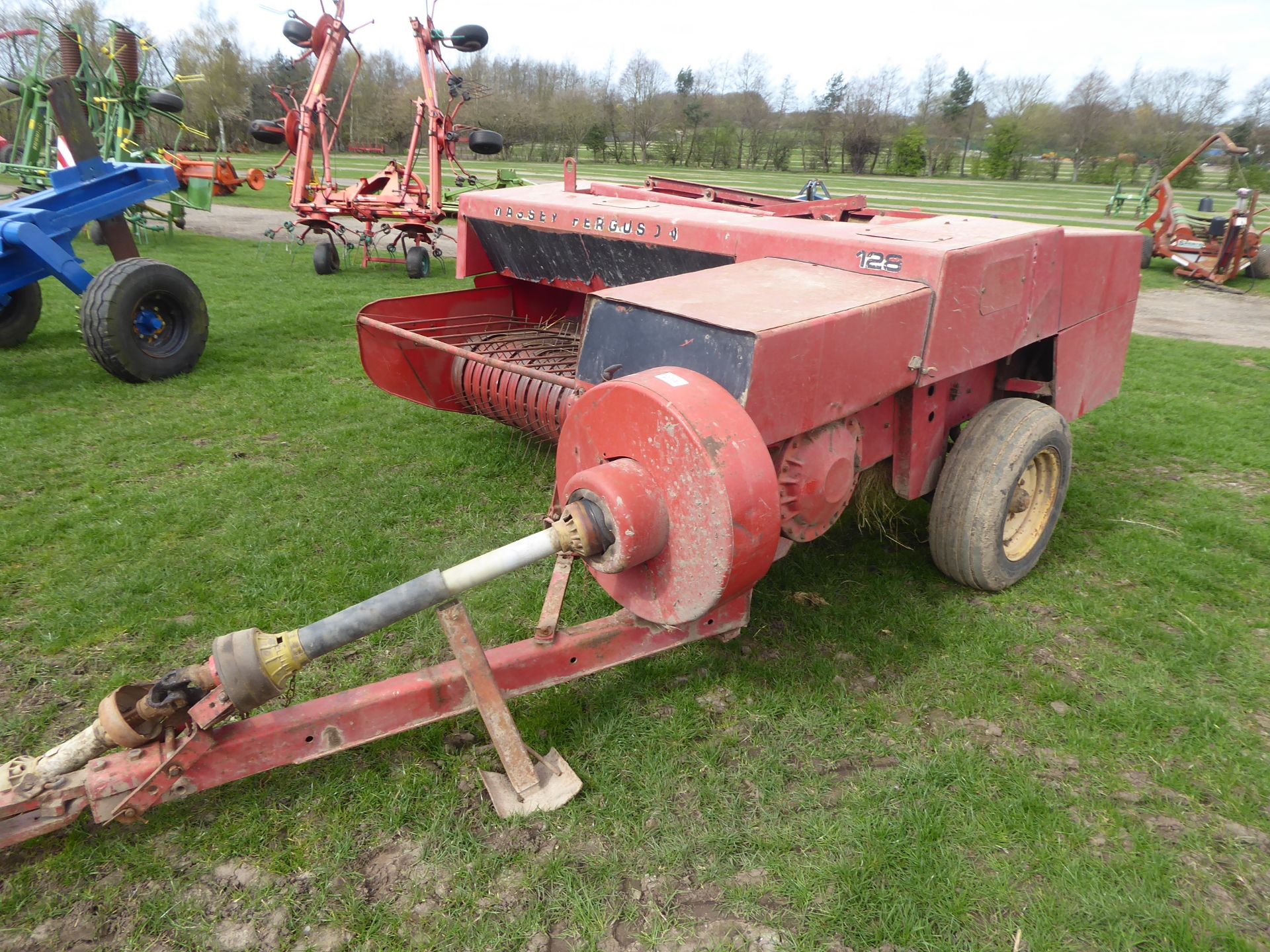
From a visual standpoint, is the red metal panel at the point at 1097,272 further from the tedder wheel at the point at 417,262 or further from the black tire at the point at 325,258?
the black tire at the point at 325,258

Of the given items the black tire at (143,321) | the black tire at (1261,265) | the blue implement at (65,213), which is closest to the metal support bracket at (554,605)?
the black tire at (143,321)

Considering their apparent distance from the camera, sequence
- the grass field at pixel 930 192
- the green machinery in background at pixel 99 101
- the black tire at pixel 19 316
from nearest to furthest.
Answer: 1. the black tire at pixel 19 316
2. the green machinery in background at pixel 99 101
3. the grass field at pixel 930 192

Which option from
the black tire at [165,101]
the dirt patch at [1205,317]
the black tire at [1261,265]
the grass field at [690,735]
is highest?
the black tire at [165,101]

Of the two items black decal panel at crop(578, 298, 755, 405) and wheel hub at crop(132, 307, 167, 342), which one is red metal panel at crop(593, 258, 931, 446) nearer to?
black decal panel at crop(578, 298, 755, 405)

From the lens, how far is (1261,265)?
11.9 m

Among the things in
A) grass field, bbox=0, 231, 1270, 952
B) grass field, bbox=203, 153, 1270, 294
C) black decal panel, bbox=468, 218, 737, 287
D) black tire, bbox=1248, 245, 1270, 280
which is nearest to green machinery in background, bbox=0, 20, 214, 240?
grass field, bbox=203, 153, 1270, 294

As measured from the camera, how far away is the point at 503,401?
396cm

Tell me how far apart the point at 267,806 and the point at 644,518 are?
4.18 feet

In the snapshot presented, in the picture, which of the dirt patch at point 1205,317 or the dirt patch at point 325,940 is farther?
the dirt patch at point 1205,317

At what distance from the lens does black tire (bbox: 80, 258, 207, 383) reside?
5207mm

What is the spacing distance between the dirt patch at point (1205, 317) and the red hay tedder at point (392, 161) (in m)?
7.11

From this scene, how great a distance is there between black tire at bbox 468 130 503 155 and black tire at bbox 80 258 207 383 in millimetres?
3580

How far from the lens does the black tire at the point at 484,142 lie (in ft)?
27.3

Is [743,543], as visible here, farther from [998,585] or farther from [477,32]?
[477,32]
